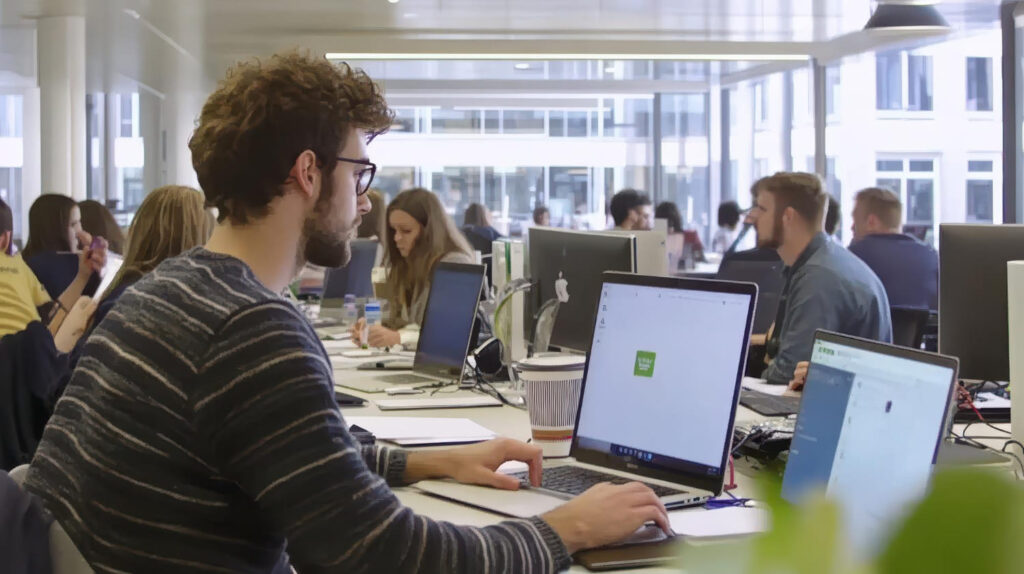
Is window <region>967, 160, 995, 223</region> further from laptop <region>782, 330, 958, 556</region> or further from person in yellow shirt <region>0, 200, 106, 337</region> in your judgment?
laptop <region>782, 330, 958, 556</region>

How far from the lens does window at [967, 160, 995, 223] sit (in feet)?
27.4

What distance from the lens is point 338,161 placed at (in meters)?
1.62

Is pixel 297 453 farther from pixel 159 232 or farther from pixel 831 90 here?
pixel 831 90

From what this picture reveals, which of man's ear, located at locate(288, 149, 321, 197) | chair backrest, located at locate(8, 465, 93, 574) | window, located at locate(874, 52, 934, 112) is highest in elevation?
window, located at locate(874, 52, 934, 112)

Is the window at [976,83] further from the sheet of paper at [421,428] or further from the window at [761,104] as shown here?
the sheet of paper at [421,428]

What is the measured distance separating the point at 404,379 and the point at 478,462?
1600mm

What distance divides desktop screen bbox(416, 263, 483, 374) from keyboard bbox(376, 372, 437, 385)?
0.04 meters

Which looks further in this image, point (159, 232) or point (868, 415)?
point (159, 232)

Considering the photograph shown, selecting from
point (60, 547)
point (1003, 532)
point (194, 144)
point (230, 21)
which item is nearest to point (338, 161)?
point (194, 144)

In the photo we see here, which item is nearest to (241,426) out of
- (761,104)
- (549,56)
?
(549,56)

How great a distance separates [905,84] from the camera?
11258 millimetres

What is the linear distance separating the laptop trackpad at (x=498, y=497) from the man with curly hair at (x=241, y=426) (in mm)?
277

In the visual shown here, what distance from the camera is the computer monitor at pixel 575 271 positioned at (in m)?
2.99

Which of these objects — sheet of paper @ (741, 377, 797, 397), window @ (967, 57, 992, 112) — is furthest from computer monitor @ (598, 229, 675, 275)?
window @ (967, 57, 992, 112)
